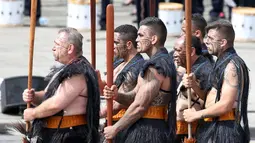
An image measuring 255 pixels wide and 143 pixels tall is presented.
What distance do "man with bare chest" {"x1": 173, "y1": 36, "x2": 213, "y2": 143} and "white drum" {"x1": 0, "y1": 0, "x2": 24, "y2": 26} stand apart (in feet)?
33.7

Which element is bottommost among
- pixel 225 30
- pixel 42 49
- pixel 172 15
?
pixel 42 49

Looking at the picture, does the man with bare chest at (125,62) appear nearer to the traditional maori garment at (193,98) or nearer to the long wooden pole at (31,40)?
the traditional maori garment at (193,98)

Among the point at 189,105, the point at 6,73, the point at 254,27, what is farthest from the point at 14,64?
the point at 189,105

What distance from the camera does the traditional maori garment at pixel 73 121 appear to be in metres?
8.90

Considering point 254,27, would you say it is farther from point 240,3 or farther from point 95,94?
point 95,94

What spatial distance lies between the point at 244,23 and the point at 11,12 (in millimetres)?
4270

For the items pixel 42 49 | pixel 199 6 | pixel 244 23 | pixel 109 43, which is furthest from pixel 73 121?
pixel 199 6

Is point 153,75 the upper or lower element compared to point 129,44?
lower

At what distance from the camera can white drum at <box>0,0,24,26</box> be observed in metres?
19.8

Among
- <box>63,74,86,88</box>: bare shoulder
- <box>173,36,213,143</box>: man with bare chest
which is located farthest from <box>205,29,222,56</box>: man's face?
<box>63,74,86,88</box>: bare shoulder

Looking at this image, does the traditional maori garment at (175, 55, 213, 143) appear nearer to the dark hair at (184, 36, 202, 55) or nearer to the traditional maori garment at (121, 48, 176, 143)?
the dark hair at (184, 36, 202, 55)

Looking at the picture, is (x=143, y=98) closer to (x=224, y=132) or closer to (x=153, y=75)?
(x=153, y=75)

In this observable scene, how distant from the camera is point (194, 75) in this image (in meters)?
9.35

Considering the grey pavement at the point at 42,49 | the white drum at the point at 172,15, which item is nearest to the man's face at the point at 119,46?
the grey pavement at the point at 42,49
